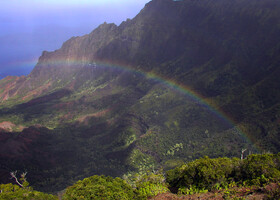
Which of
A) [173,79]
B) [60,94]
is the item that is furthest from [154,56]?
[60,94]

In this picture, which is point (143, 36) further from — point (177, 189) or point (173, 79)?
point (177, 189)

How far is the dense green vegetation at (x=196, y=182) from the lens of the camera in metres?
23.6

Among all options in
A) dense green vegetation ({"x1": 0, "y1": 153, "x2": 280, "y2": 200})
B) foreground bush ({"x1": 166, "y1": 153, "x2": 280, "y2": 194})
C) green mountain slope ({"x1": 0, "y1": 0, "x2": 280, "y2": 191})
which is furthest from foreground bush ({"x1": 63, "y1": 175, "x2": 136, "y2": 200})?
green mountain slope ({"x1": 0, "y1": 0, "x2": 280, "y2": 191})

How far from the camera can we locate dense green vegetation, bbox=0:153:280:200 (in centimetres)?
2358

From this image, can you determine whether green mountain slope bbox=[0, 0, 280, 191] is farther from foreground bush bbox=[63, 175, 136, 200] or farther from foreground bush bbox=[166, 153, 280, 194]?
foreground bush bbox=[63, 175, 136, 200]

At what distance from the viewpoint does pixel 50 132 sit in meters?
114

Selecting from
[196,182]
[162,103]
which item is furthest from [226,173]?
[162,103]

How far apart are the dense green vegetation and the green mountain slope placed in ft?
168

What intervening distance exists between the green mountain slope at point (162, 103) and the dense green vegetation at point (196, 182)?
5134 cm

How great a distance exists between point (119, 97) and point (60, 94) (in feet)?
171

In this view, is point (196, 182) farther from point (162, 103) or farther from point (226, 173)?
point (162, 103)

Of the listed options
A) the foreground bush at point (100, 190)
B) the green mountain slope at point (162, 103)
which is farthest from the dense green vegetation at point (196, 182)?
the green mountain slope at point (162, 103)

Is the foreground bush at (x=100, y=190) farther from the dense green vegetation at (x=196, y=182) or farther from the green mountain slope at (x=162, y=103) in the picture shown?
the green mountain slope at (x=162, y=103)

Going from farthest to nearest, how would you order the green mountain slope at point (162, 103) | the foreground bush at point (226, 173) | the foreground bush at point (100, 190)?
1. the green mountain slope at point (162, 103)
2. the foreground bush at point (226, 173)
3. the foreground bush at point (100, 190)
